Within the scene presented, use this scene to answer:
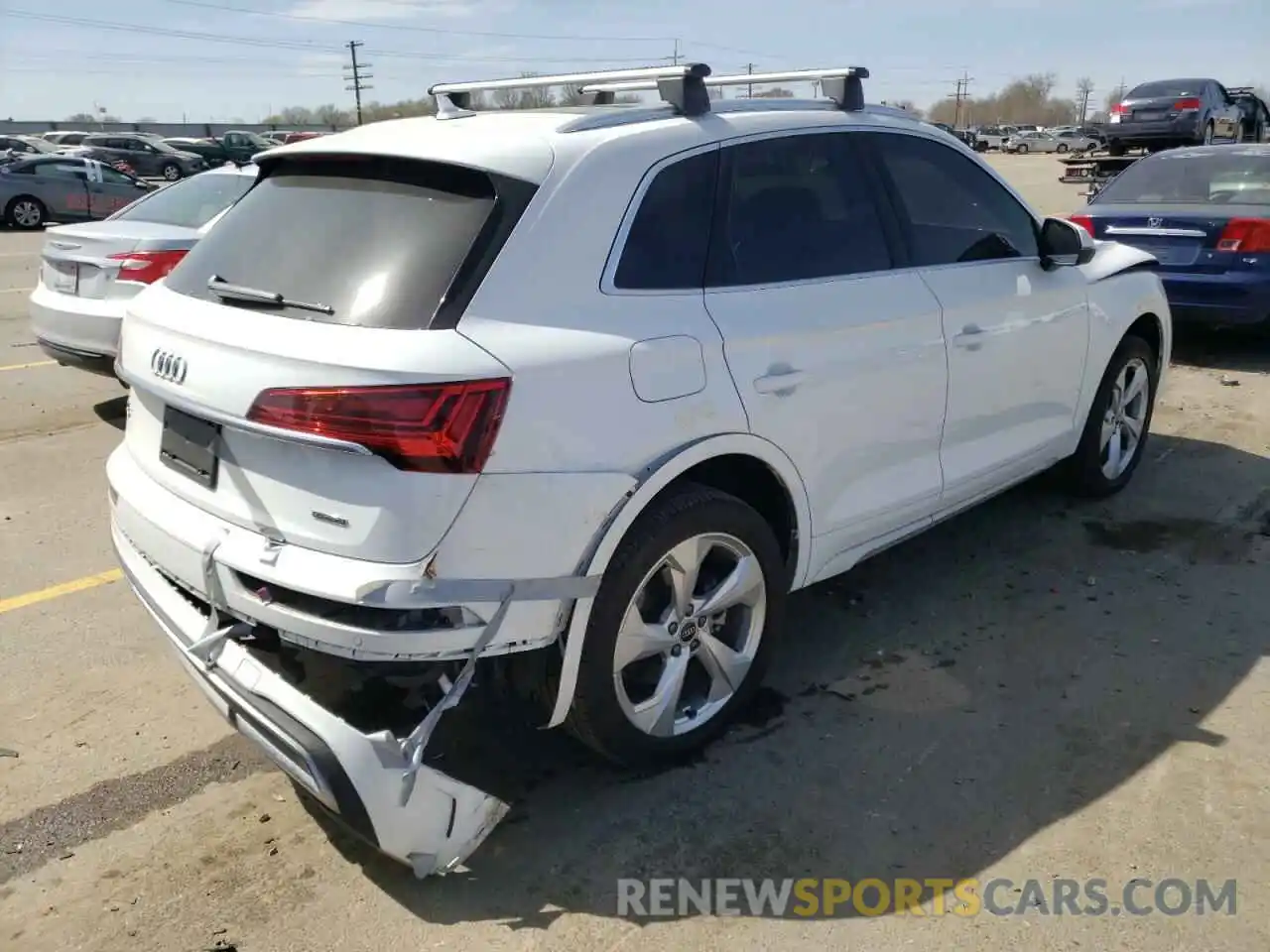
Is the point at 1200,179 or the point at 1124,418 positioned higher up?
the point at 1200,179

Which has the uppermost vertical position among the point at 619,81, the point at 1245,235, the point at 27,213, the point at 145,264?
the point at 619,81

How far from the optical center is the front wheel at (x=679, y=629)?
9.56ft

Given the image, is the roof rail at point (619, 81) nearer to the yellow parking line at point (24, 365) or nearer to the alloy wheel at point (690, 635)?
the alloy wheel at point (690, 635)

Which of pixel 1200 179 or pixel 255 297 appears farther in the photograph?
pixel 1200 179

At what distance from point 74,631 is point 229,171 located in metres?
5.03

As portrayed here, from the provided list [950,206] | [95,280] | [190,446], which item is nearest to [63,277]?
[95,280]

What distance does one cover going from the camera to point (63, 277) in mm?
7039

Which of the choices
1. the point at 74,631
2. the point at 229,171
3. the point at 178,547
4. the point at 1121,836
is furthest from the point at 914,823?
the point at 229,171

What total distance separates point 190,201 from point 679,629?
616 centimetres

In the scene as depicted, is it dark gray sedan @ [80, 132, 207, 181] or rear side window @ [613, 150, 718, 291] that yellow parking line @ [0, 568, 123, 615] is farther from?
dark gray sedan @ [80, 132, 207, 181]

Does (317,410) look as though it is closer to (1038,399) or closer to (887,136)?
(887,136)

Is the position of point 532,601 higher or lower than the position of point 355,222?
lower

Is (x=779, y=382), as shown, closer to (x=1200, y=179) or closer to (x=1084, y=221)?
(x=1084, y=221)

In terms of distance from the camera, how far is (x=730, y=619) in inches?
135
